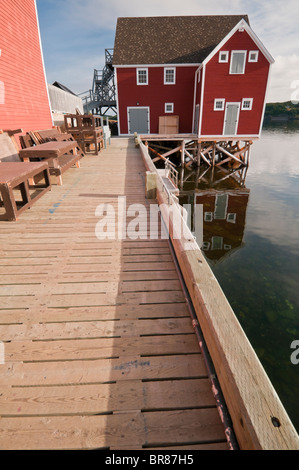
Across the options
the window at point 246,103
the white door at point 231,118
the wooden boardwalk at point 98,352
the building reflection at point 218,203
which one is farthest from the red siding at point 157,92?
the wooden boardwalk at point 98,352

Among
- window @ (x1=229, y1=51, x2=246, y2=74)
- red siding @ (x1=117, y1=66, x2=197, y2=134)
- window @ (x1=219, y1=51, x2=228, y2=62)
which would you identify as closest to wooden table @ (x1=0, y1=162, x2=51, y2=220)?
window @ (x1=219, y1=51, x2=228, y2=62)

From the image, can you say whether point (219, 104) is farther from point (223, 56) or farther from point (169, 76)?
point (169, 76)

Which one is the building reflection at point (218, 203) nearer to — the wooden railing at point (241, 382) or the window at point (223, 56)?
the wooden railing at point (241, 382)

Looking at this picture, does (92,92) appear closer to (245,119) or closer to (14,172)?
(245,119)

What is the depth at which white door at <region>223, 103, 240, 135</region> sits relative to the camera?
20.4 m

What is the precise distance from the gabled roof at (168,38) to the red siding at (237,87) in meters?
3.94

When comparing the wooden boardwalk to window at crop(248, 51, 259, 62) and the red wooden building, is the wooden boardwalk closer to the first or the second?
the red wooden building

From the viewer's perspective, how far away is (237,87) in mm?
19922

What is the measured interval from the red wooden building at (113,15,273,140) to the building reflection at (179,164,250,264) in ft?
11.8

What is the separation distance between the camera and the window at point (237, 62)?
750 inches

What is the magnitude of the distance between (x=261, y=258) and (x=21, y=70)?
12.9m

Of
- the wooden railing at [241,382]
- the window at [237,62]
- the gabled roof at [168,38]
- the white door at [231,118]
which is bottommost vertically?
the wooden railing at [241,382]
